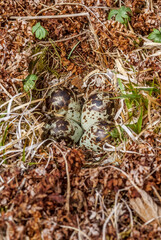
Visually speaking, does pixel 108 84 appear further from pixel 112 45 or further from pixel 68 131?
pixel 68 131

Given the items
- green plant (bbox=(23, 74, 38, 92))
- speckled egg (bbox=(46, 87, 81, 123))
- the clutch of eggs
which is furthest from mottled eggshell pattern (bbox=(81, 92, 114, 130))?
green plant (bbox=(23, 74, 38, 92))

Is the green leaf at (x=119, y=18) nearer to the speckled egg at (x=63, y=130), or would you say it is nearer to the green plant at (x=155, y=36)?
the green plant at (x=155, y=36)

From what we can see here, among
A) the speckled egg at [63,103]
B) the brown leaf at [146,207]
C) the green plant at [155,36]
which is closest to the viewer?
the brown leaf at [146,207]

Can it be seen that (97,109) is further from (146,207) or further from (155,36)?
(146,207)

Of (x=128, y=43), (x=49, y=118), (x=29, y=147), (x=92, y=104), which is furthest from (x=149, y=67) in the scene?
(x=29, y=147)

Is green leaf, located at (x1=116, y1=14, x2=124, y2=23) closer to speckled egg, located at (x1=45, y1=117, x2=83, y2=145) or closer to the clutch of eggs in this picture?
the clutch of eggs

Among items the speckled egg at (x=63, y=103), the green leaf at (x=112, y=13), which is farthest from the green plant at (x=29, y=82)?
the green leaf at (x=112, y=13)
